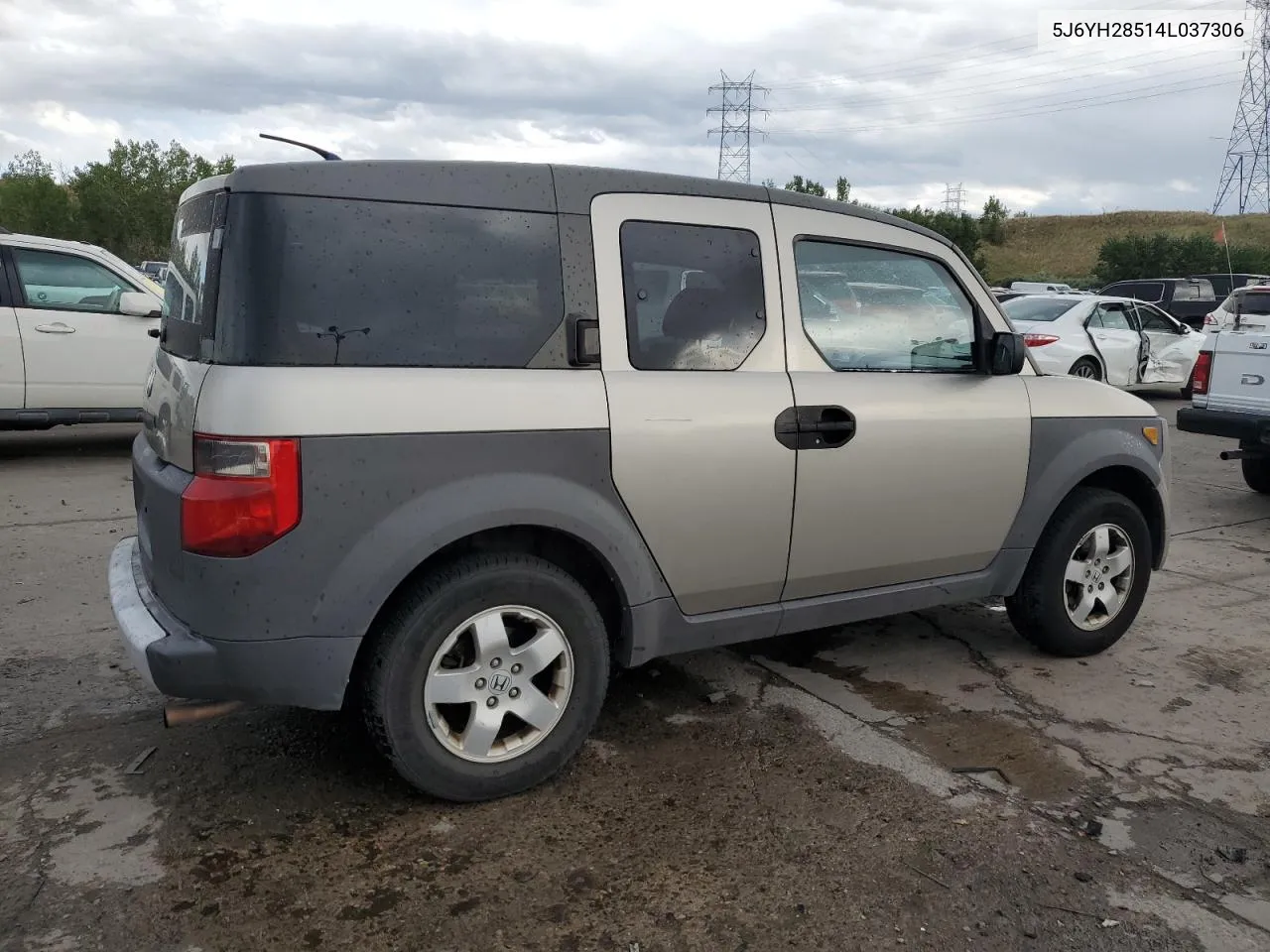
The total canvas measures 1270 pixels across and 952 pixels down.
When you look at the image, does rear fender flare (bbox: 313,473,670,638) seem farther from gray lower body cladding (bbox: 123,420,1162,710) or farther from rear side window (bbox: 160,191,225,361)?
rear side window (bbox: 160,191,225,361)

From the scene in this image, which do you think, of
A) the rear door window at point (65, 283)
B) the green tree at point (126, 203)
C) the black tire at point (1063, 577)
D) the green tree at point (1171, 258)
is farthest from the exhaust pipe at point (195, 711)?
the green tree at point (126, 203)

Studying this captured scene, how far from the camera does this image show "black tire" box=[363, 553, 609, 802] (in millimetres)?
3037

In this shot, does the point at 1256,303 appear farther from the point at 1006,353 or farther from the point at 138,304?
the point at 138,304

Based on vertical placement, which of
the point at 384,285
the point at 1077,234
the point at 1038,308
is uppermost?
the point at 1077,234

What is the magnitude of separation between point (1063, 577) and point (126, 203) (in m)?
70.6

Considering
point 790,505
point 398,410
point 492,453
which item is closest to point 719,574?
point 790,505

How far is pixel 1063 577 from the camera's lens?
4555 mm

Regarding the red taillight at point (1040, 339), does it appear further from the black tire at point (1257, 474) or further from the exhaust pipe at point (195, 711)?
the exhaust pipe at point (195, 711)

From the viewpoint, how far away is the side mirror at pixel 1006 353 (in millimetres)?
4141

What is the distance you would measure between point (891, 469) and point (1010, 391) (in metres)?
0.75

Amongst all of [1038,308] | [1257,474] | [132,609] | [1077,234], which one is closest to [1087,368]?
[1038,308]

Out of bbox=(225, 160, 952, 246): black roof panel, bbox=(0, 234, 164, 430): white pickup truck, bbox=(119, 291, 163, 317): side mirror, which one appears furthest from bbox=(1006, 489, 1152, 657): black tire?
bbox=(119, 291, 163, 317): side mirror

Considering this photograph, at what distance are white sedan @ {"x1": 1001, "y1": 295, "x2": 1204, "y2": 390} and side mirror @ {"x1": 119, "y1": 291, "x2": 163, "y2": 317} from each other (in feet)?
32.5

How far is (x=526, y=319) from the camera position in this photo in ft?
10.6
